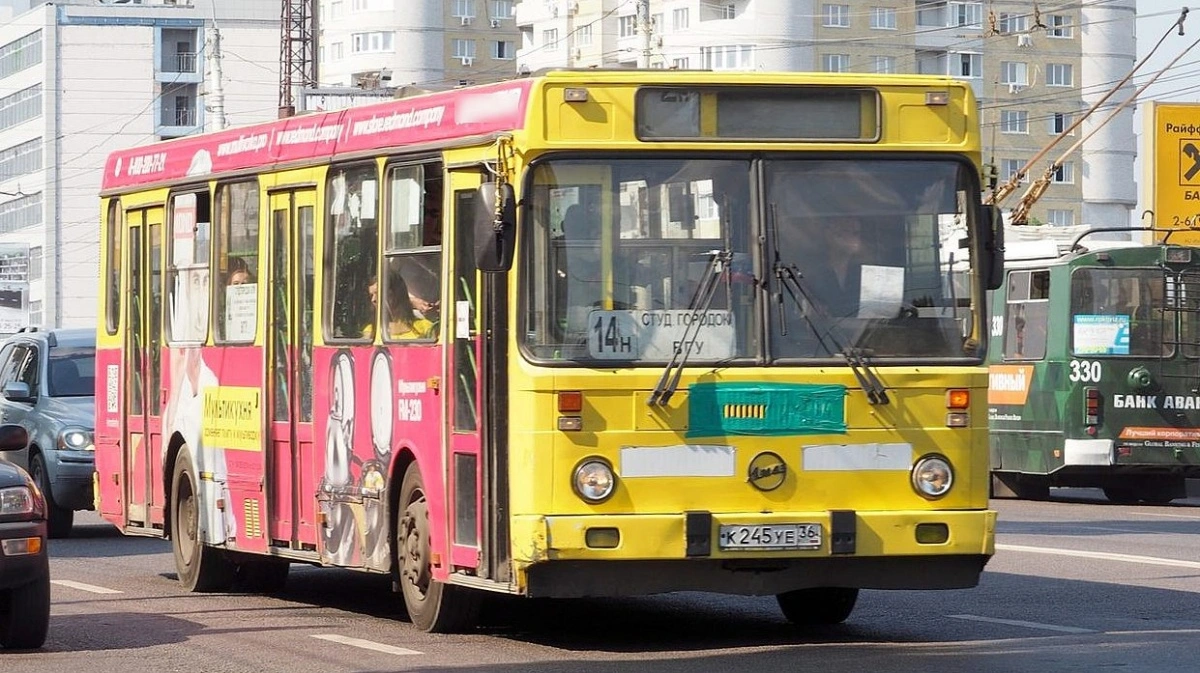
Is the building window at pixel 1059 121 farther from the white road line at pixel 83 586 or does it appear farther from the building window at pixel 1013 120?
the white road line at pixel 83 586

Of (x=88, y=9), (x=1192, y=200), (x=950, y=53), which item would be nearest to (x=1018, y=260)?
(x=1192, y=200)

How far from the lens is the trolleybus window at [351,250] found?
44.0 ft

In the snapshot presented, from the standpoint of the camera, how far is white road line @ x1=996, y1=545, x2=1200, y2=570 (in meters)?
17.3

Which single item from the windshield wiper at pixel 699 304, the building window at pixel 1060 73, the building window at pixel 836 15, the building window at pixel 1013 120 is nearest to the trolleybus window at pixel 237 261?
the windshield wiper at pixel 699 304

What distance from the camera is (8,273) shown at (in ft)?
403

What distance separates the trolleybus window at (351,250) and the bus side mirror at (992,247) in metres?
3.26

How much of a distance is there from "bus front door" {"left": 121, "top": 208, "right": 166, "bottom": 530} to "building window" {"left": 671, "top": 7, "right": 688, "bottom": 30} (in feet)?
282

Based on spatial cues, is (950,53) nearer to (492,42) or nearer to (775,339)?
(492,42)

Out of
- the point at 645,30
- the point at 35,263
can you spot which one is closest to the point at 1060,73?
the point at 35,263

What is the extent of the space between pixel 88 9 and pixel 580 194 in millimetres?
113197

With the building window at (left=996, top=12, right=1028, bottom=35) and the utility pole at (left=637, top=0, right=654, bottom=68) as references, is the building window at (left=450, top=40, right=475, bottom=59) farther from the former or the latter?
the utility pole at (left=637, top=0, right=654, bottom=68)

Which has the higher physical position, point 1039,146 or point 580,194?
point 1039,146

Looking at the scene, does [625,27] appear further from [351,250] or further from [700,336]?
[700,336]

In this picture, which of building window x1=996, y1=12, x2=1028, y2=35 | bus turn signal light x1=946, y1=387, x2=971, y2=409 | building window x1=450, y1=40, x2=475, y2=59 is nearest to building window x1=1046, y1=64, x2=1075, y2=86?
building window x1=996, y1=12, x2=1028, y2=35
